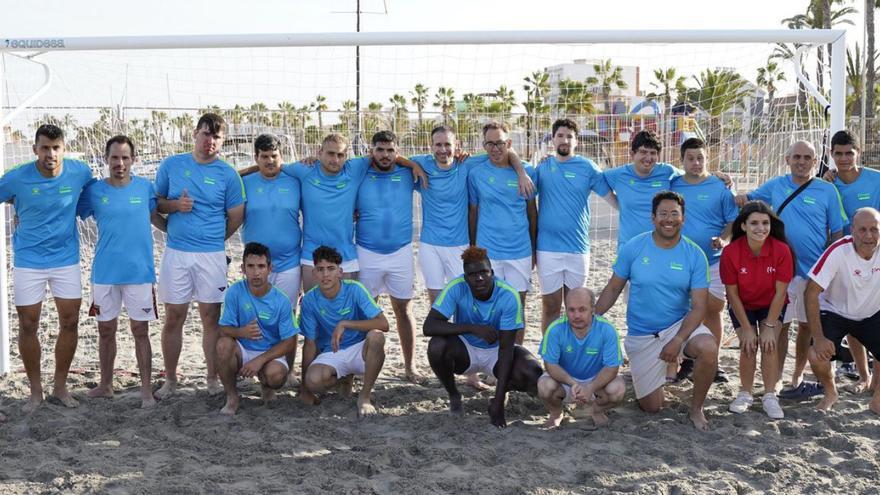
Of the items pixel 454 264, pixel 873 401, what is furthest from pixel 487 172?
pixel 873 401

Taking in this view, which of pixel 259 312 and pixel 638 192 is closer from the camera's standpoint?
pixel 259 312

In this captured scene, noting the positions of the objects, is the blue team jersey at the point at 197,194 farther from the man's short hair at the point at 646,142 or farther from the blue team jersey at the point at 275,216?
the man's short hair at the point at 646,142

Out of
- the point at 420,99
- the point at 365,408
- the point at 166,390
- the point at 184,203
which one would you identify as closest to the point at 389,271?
the point at 365,408

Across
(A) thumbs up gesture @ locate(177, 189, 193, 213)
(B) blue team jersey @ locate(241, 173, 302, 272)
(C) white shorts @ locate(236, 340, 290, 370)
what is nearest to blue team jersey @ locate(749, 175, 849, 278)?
(B) blue team jersey @ locate(241, 173, 302, 272)

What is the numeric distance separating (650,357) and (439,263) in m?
1.63

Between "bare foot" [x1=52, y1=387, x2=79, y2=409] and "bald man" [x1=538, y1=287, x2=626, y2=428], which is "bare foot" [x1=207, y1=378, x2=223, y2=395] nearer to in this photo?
"bare foot" [x1=52, y1=387, x2=79, y2=409]

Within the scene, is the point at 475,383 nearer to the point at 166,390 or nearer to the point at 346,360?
the point at 346,360

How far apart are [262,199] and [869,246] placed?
3867 mm

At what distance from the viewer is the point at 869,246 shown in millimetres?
4695

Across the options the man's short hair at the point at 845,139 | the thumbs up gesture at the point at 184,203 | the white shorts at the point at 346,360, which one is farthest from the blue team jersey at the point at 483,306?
the man's short hair at the point at 845,139

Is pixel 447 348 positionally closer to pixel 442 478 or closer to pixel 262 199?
pixel 442 478

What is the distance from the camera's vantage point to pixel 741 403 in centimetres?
489

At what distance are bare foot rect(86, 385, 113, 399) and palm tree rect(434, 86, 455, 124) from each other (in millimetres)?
5158

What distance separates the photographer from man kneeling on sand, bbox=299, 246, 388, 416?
4.98 metres
